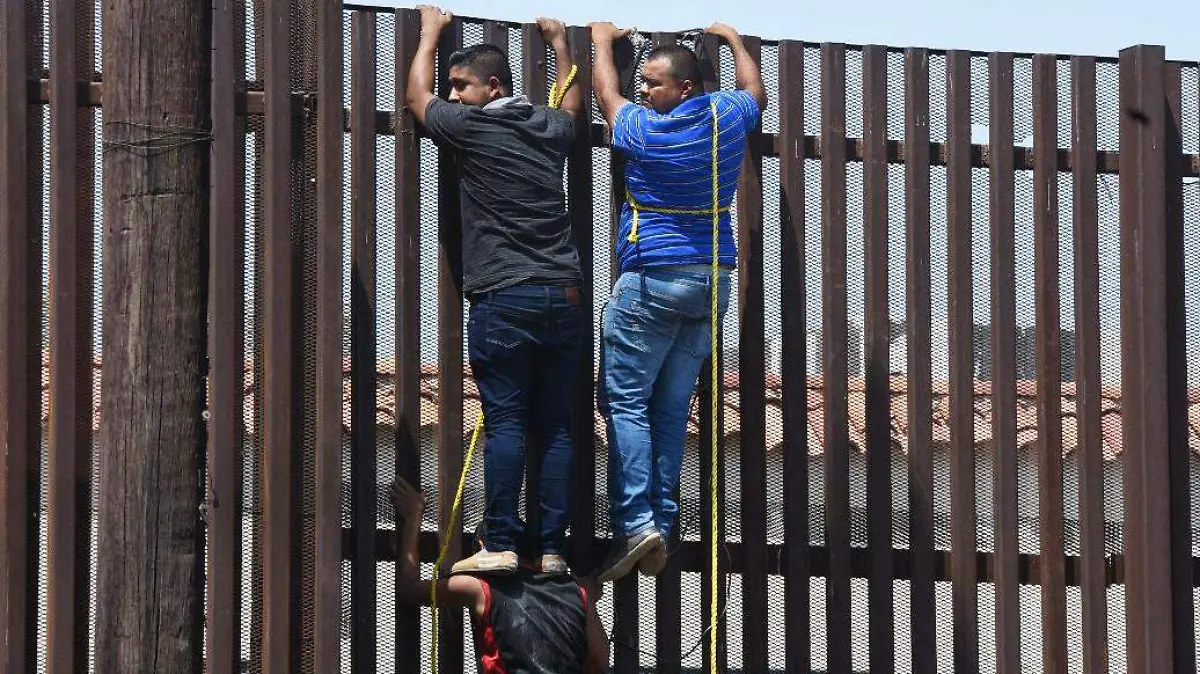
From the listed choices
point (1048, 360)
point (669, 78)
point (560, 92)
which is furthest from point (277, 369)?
point (1048, 360)

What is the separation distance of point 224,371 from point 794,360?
1866 millimetres

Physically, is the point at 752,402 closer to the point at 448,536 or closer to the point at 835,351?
the point at 835,351

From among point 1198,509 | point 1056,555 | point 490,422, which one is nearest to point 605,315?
point 490,422

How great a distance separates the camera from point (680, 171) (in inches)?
210

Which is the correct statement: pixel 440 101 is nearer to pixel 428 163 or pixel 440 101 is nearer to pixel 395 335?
pixel 428 163

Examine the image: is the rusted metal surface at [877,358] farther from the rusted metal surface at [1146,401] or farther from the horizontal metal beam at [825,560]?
the rusted metal surface at [1146,401]

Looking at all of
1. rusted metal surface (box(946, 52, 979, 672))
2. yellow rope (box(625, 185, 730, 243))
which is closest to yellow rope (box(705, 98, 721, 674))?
yellow rope (box(625, 185, 730, 243))

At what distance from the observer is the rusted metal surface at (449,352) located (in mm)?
5395

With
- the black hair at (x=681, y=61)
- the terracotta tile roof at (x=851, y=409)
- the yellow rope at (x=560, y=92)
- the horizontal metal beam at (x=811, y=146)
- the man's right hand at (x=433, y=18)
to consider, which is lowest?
the terracotta tile roof at (x=851, y=409)

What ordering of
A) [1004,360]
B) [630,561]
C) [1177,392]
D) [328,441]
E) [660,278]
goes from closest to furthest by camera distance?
[328,441] → [630,561] → [660,278] → [1004,360] → [1177,392]

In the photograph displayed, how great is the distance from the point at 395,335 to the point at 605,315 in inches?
26.8

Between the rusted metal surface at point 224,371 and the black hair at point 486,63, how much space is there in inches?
28.4

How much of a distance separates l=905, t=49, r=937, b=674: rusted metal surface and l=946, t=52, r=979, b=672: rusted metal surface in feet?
0.27

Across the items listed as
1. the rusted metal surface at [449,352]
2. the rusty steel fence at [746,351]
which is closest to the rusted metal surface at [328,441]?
the rusty steel fence at [746,351]
